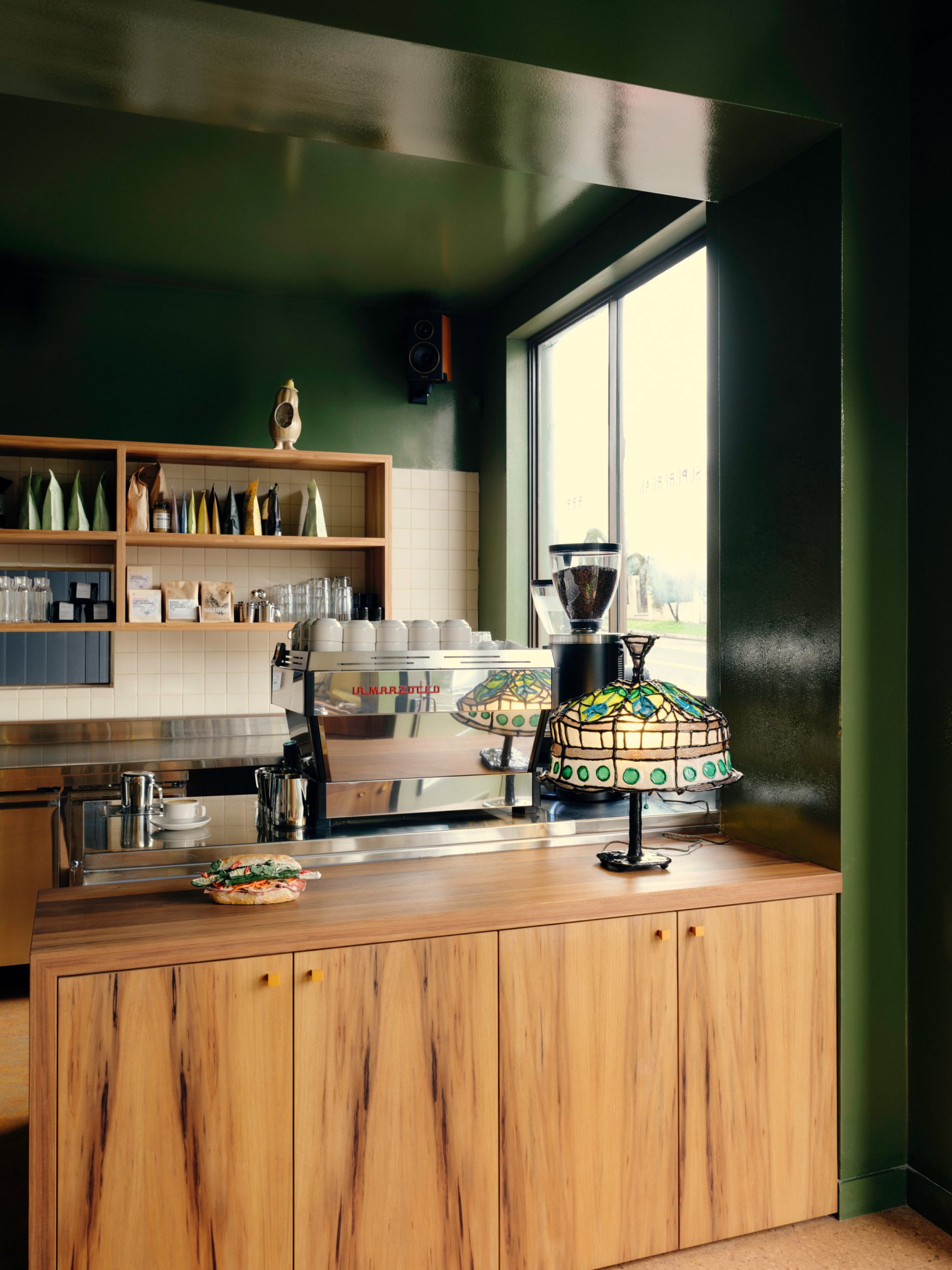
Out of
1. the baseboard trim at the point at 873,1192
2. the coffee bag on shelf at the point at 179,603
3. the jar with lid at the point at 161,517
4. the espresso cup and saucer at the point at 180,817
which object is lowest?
the baseboard trim at the point at 873,1192

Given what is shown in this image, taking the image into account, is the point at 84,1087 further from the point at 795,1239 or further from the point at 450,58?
the point at 450,58

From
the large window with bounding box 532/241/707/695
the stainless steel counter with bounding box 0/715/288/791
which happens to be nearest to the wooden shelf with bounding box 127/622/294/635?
the stainless steel counter with bounding box 0/715/288/791

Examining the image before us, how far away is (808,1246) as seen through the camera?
209 cm

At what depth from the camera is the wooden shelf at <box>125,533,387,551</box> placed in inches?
158

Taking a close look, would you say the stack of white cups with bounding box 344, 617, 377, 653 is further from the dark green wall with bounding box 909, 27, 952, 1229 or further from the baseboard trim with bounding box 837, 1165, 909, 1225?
the baseboard trim with bounding box 837, 1165, 909, 1225

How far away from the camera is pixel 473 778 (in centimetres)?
242

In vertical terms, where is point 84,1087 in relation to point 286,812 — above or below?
below

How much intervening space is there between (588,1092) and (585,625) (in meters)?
1.27

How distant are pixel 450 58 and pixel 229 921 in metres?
1.76

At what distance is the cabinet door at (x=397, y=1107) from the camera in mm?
1752

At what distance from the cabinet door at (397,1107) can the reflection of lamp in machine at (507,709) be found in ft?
2.05

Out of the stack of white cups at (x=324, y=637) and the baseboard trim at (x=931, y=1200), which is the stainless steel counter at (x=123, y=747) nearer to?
the stack of white cups at (x=324, y=637)

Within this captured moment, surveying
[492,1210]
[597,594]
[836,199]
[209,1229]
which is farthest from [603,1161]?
[836,199]

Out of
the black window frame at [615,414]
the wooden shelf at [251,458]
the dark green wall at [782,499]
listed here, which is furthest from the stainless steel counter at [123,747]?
the dark green wall at [782,499]
